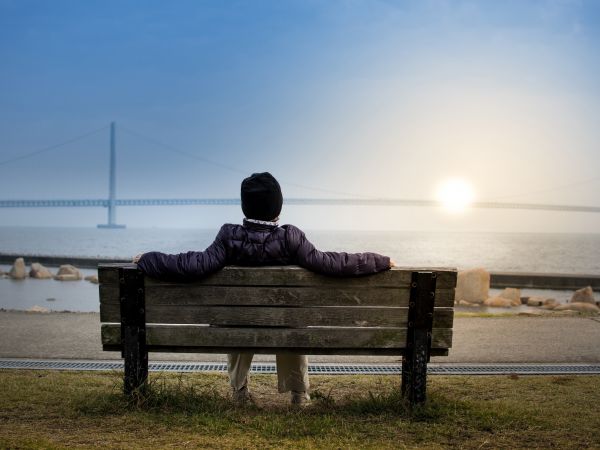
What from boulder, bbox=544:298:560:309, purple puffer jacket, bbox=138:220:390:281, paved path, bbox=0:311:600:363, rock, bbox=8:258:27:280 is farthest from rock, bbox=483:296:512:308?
rock, bbox=8:258:27:280

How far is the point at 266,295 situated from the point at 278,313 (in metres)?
0.10

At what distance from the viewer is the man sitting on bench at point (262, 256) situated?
2.76 meters

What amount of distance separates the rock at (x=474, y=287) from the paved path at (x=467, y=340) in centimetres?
589

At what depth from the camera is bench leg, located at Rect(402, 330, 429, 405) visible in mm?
2877

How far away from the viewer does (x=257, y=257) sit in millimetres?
2875

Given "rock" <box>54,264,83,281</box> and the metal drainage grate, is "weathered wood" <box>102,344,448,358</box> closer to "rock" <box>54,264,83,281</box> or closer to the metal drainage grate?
the metal drainage grate

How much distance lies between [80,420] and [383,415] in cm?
142

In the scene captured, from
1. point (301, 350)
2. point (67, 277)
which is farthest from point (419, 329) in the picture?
point (67, 277)

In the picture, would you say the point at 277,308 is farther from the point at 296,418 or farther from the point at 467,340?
the point at 467,340

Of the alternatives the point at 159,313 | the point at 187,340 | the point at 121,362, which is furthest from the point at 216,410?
the point at 121,362

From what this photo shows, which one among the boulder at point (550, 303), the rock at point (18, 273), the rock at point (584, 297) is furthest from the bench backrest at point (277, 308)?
the rock at point (18, 273)

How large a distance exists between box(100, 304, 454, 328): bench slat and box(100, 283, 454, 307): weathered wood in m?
0.03

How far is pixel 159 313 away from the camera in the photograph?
287cm

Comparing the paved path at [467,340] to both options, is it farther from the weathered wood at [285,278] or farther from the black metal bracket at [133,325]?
the weathered wood at [285,278]
